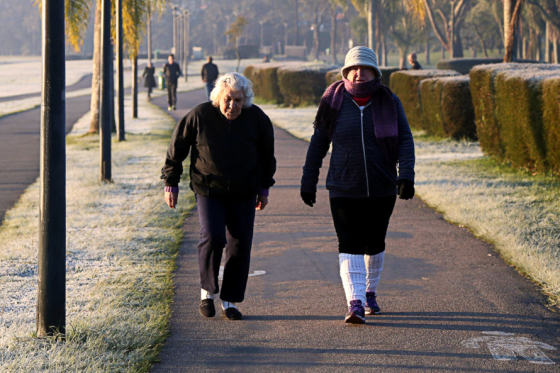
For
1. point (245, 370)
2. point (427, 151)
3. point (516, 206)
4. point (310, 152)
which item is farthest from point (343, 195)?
point (427, 151)

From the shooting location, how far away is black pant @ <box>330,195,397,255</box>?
5094 millimetres

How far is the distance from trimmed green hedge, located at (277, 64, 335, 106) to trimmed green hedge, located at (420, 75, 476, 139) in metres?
14.8

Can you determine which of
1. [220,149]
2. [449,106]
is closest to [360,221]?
[220,149]

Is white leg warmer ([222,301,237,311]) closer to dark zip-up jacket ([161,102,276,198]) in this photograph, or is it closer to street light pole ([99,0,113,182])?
dark zip-up jacket ([161,102,276,198])

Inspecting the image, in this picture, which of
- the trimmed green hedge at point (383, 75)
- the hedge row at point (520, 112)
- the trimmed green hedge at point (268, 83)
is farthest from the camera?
the trimmed green hedge at point (268, 83)

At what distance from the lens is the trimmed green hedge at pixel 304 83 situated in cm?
3303

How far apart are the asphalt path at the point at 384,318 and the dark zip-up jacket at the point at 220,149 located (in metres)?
0.87

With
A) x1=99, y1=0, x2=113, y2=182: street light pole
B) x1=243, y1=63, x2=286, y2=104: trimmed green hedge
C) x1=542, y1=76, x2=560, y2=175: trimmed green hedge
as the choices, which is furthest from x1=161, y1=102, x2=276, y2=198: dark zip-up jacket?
x1=243, y1=63, x2=286, y2=104: trimmed green hedge

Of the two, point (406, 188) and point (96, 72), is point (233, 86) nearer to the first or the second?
point (406, 188)

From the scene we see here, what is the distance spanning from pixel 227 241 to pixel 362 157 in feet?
3.40

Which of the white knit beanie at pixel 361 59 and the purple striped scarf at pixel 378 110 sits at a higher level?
the white knit beanie at pixel 361 59

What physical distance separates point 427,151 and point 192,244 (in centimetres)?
894

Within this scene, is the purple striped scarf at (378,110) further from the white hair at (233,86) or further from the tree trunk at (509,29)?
the tree trunk at (509,29)

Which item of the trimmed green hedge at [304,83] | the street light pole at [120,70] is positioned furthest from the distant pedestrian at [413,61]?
the trimmed green hedge at [304,83]
